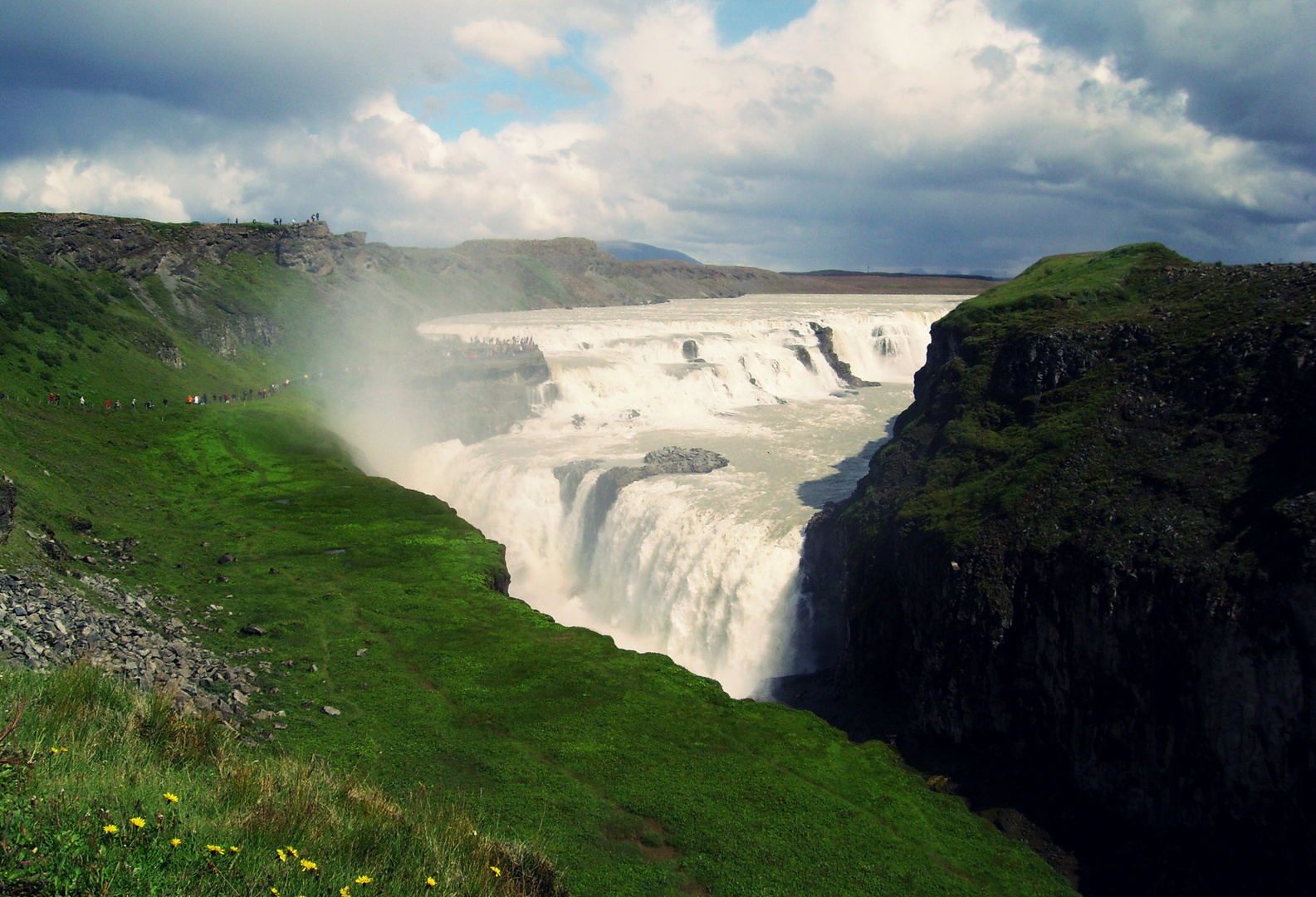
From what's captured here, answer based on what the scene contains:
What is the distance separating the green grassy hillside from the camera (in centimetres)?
1669

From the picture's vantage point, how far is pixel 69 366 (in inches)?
2159

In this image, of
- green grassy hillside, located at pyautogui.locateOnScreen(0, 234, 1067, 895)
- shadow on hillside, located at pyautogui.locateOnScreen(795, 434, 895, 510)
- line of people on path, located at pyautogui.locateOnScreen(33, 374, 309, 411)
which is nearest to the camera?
green grassy hillside, located at pyautogui.locateOnScreen(0, 234, 1067, 895)

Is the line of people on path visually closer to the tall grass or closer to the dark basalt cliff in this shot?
the tall grass

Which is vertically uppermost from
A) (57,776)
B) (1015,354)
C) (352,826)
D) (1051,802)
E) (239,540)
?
(1015,354)

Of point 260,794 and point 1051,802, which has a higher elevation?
point 260,794

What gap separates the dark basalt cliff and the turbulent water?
3415 mm

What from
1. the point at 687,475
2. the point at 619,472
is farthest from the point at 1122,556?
the point at 619,472

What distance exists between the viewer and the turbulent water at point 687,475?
3403cm

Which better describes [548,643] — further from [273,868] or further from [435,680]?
[273,868]

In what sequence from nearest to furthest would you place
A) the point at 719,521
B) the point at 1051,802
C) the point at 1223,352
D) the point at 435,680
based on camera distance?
1. the point at 1051,802
2. the point at 435,680
3. the point at 1223,352
4. the point at 719,521

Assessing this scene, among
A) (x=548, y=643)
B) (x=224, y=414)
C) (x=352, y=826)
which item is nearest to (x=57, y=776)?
(x=352, y=826)

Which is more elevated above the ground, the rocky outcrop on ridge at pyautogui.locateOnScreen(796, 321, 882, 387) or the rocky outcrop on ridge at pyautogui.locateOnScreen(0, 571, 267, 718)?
the rocky outcrop on ridge at pyautogui.locateOnScreen(796, 321, 882, 387)

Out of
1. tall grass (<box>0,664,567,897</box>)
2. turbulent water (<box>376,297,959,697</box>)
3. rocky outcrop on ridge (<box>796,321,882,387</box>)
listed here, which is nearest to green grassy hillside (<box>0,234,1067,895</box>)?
tall grass (<box>0,664,567,897</box>)

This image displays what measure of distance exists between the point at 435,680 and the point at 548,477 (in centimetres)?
2382
